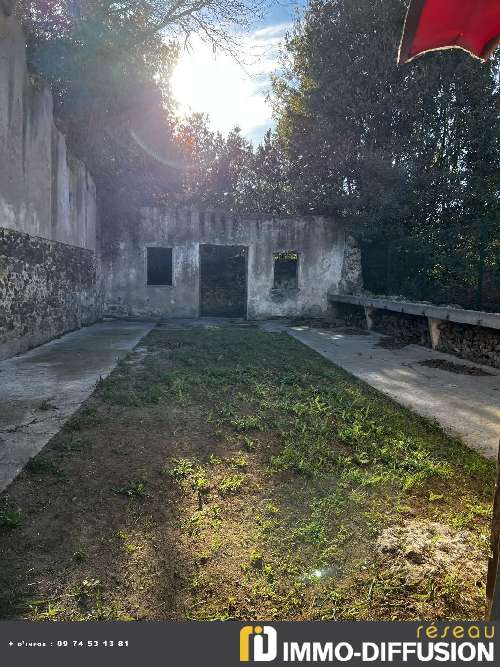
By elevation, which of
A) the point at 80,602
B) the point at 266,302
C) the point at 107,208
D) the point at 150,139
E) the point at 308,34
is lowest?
the point at 80,602

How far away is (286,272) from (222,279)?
4.80 meters

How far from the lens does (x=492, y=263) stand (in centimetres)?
995

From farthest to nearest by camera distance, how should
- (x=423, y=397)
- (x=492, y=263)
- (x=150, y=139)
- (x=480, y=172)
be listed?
(x=150, y=139), (x=480, y=172), (x=492, y=263), (x=423, y=397)

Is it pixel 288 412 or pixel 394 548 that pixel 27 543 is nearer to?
pixel 394 548

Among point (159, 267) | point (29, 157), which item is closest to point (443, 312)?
point (29, 157)

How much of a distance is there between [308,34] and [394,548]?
17787mm

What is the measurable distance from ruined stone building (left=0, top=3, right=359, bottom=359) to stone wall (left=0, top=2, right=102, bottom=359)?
2 cm

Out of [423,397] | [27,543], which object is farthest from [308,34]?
[27,543]

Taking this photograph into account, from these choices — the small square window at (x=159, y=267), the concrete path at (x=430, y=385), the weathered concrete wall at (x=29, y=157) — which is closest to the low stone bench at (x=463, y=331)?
the concrete path at (x=430, y=385)

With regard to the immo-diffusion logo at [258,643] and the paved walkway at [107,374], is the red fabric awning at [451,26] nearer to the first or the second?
the immo-diffusion logo at [258,643]

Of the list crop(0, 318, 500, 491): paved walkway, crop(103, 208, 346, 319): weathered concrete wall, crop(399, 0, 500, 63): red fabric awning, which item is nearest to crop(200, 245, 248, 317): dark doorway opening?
crop(103, 208, 346, 319): weathered concrete wall

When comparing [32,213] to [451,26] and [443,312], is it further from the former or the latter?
[451,26]

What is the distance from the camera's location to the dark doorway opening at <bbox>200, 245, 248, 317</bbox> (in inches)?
768

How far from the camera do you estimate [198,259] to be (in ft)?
48.7
